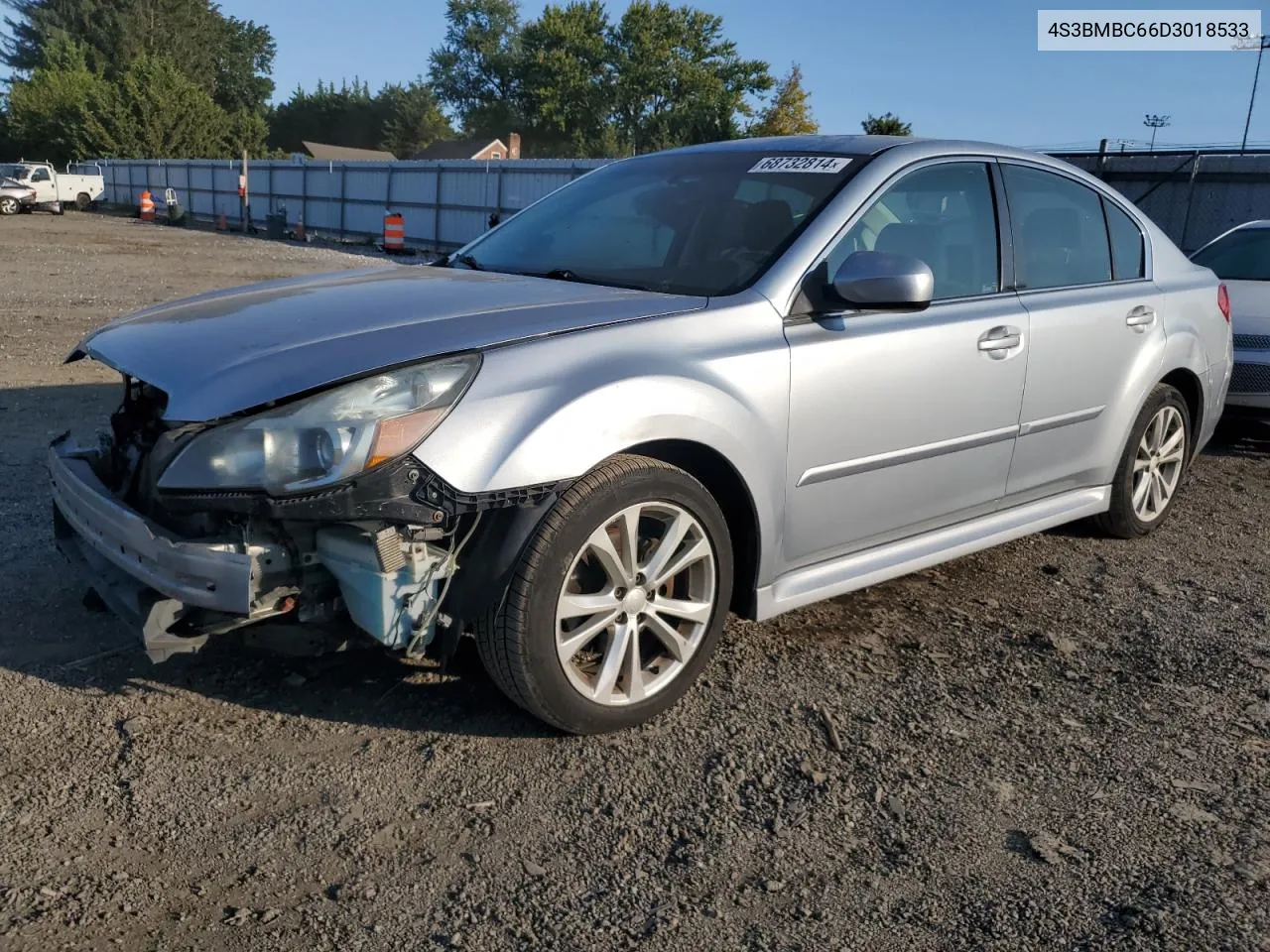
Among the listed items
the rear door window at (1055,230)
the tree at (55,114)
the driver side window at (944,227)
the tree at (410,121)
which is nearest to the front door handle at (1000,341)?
the driver side window at (944,227)

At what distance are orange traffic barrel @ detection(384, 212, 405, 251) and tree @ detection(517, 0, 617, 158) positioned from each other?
45.1 meters

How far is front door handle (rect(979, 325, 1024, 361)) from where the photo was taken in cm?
378

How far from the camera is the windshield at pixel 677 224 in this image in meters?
3.48

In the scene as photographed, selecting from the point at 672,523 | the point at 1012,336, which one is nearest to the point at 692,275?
the point at 672,523

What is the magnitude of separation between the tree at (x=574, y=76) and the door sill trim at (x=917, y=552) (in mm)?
66234

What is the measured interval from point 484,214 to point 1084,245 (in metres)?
20.7

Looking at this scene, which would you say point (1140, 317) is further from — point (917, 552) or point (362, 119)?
point (362, 119)

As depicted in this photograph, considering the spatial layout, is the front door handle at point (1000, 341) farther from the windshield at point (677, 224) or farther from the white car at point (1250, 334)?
the white car at point (1250, 334)

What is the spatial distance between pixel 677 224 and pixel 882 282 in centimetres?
86

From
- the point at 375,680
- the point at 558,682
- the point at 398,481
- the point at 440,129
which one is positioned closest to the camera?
the point at 398,481

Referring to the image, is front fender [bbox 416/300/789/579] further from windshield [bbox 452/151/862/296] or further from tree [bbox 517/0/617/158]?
tree [bbox 517/0/617/158]

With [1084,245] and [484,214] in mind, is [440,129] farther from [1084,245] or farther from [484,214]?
[1084,245]

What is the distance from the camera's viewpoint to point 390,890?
233 centimetres

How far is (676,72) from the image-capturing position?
6856 centimetres
